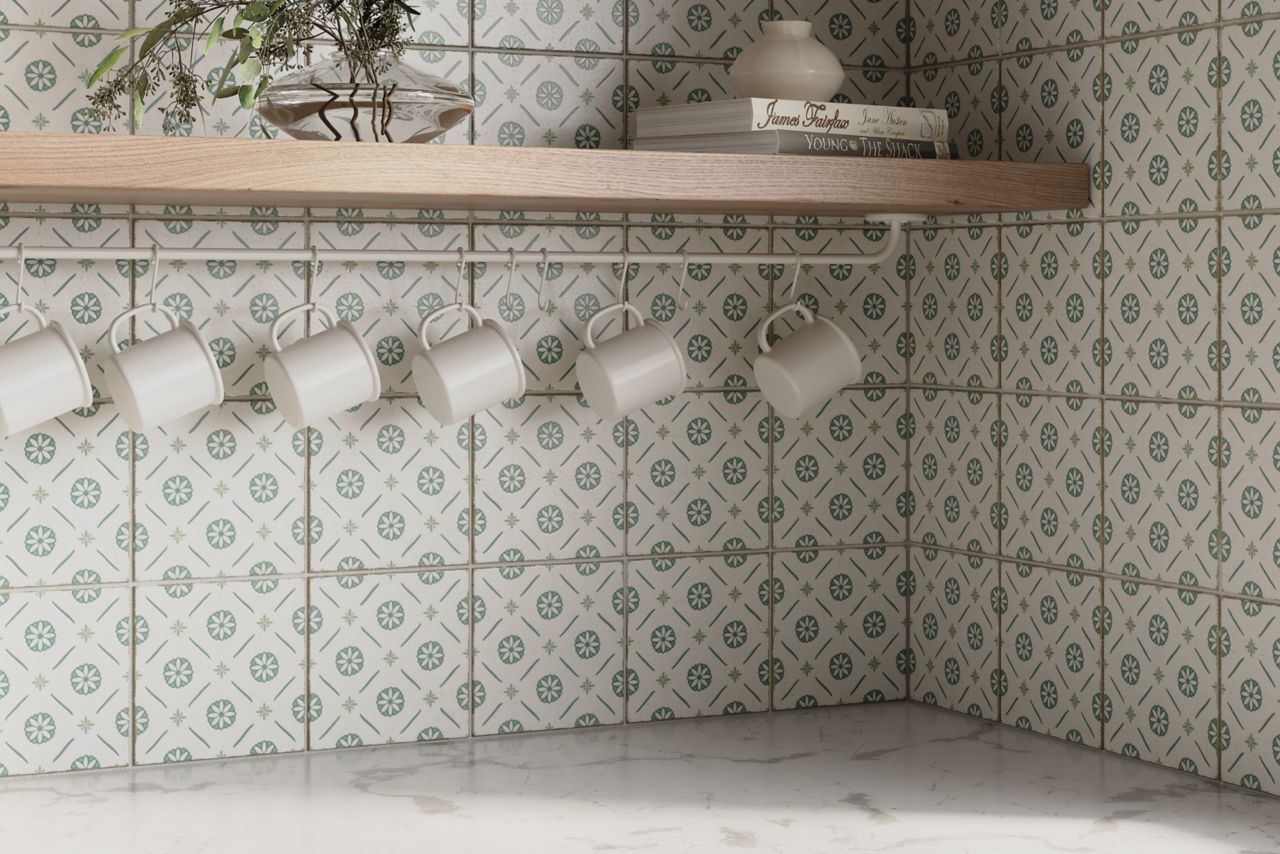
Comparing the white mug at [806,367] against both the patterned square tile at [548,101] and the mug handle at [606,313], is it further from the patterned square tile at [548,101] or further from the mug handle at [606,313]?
the patterned square tile at [548,101]

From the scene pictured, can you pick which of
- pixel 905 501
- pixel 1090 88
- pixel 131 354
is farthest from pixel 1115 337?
pixel 131 354

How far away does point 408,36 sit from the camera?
5.56 ft

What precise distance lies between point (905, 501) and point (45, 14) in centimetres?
101

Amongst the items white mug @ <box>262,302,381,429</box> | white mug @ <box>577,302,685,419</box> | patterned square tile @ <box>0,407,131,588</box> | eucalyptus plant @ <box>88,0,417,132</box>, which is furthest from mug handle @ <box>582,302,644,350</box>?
patterned square tile @ <box>0,407,131,588</box>

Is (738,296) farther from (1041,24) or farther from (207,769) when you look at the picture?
(207,769)

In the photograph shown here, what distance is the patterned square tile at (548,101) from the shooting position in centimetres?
174

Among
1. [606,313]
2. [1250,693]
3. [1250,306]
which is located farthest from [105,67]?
[1250,693]

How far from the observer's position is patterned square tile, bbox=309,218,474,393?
1694 mm

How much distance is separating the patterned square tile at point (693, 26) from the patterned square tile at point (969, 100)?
7.7 inches

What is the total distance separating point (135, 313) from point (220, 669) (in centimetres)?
36

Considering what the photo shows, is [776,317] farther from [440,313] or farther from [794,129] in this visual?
[440,313]

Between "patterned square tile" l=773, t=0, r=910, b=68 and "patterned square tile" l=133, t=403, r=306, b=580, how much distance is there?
0.70 m

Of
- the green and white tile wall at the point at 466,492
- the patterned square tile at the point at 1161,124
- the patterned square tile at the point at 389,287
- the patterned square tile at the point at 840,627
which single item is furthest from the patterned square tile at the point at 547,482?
the patterned square tile at the point at 1161,124

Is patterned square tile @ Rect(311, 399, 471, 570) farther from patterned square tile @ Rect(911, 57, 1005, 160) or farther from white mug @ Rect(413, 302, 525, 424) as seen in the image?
patterned square tile @ Rect(911, 57, 1005, 160)
